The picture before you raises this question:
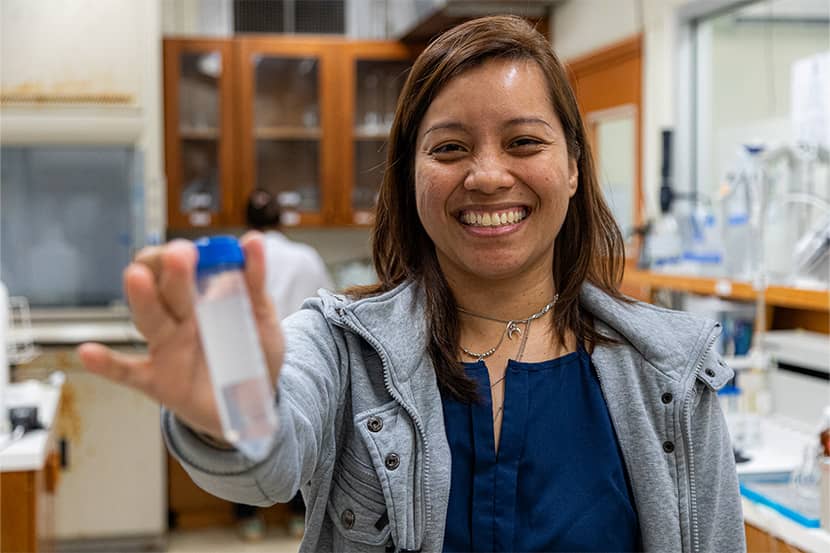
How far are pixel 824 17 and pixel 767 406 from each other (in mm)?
1253

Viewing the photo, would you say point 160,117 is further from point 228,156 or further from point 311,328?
Answer: point 311,328

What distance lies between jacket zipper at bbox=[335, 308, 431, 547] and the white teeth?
7.5 inches

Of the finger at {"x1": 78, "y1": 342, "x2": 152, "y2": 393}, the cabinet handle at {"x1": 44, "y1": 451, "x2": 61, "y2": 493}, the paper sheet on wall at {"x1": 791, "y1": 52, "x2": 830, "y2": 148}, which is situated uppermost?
the paper sheet on wall at {"x1": 791, "y1": 52, "x2": 830, "y2": 148}

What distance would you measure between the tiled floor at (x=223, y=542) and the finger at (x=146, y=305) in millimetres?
3716

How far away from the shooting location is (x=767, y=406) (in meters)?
2.80

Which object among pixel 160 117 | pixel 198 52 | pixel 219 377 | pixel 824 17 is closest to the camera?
pixel 219 377

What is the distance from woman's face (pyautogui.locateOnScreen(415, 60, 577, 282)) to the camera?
1.18 meters

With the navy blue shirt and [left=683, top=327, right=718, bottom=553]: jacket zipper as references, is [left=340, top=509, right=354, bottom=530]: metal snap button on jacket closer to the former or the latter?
the navy blue shirt

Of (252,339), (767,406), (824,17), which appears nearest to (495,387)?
(252,339)

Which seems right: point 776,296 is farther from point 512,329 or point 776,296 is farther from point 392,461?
point 392,461

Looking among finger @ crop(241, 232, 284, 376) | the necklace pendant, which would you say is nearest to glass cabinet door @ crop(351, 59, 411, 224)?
the necklace pendant

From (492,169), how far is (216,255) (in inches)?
20.3

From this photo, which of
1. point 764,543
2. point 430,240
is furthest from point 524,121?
point 764,543

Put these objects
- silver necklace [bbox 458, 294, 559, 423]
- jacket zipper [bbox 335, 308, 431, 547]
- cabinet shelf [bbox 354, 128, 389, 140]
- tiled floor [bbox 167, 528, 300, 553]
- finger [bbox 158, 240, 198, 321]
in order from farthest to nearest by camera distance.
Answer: cabinet shelf [bbox 354, 128, 389, 140] < tiled floor [bbox 167, 528, 300, 553] < silver necklace [bbox 458, 294, 559, 423] < jacket zipper [bbox 335, 308, 431, 547] < finger [bbox 158, 240, 198, 321]
